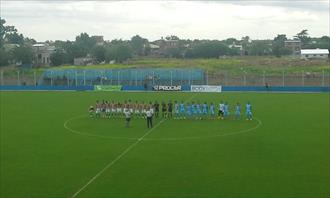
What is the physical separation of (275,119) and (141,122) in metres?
9.59

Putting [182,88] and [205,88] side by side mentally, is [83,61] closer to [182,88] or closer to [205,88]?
[182,88]

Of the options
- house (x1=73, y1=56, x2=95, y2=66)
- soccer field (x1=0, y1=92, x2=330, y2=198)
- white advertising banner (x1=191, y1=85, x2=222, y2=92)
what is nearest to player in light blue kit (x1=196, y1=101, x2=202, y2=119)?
soccer field (x1=0, y1=92, x2=330, y2=198)

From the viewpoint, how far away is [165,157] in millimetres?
23078

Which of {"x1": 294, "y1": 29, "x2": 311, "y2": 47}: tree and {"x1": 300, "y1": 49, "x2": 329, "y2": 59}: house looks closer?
{"x1": 300, "y1": 49, "x2": 329, "y2": 59}: house

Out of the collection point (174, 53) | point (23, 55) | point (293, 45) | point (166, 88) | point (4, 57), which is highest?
point (293, 45)

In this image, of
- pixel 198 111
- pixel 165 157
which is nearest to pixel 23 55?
pixel 198 111

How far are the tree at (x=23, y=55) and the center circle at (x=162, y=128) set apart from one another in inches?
3013

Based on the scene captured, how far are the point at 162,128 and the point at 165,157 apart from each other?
29.0 feet

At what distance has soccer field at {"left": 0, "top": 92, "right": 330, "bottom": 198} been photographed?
58.6 ft

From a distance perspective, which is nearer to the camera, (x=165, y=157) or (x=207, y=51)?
(x=165, y=157)

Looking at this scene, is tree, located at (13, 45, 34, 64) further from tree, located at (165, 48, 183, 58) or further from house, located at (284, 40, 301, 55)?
house, located at (284, 40, 301, 55)

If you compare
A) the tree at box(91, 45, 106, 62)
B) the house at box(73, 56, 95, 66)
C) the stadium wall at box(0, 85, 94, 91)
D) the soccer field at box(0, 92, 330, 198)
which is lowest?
the soccer field at box(0, 92, 330, 198)

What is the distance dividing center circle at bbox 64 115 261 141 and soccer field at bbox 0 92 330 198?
0.06 meters

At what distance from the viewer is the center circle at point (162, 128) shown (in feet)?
95.8
